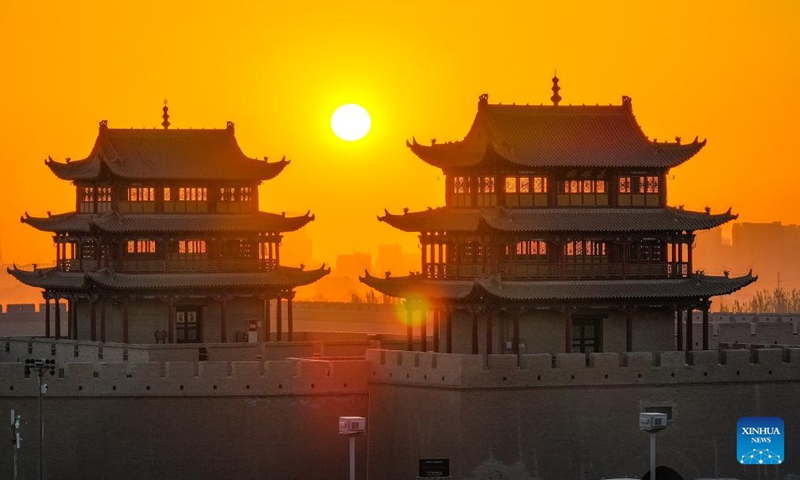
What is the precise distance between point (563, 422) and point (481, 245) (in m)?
8.78

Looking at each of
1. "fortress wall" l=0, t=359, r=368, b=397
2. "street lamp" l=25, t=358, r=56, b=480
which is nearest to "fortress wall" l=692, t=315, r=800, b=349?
"fortress wall" l=0, t=359, r=368, b=397

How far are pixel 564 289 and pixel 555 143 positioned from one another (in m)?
6.43

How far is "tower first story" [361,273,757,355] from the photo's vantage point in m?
79.8

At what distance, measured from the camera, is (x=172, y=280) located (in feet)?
297

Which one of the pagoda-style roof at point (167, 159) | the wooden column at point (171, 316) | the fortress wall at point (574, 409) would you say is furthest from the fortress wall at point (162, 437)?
the pagoda-style roof at point (167, 159)

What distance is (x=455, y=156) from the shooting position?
82625mm

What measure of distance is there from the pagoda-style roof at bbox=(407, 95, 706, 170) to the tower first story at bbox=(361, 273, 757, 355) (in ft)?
16.0

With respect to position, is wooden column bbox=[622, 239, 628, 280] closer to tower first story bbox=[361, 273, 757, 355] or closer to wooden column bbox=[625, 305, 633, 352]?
tower first story bbox=[361, 273, 757, 355]

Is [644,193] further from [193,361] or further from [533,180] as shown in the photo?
[193,361]

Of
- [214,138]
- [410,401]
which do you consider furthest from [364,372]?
[214,138]

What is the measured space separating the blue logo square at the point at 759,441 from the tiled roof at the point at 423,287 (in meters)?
11.9

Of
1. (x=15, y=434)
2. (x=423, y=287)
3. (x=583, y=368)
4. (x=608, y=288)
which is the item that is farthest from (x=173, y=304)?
(x=583, y=368)

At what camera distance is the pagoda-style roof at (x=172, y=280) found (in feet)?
295

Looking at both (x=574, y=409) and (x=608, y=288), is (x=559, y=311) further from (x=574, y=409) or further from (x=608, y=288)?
(x=574, y=409)
